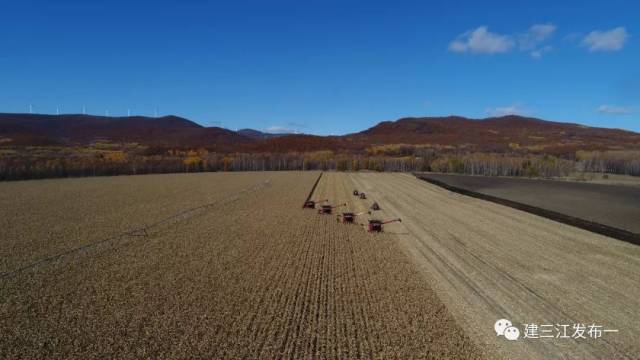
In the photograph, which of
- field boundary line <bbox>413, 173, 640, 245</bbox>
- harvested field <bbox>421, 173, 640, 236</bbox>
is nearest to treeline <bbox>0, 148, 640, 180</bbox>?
harvested field <bbox>421, 173, 640, 236</bbox>

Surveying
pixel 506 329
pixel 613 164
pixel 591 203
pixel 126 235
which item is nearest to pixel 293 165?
pixel 613 164

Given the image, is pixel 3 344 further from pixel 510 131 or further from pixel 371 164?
pixel 510 131

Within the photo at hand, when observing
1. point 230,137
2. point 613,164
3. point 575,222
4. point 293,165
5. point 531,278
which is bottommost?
point 531,278

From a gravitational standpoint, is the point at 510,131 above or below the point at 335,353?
above

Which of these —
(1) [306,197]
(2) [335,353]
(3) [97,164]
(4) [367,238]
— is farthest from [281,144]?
(2) [335,353]

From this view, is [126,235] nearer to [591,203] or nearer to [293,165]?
[591,203]

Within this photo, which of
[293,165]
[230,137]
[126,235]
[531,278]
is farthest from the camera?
[230,137]

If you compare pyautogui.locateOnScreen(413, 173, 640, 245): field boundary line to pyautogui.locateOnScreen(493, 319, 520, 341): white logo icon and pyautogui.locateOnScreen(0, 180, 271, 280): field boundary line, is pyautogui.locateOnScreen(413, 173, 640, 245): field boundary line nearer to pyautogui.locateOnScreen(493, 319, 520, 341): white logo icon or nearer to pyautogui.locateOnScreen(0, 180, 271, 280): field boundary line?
pyautogui.locateOnScreen(493, 319, 520, 341): white logo icon
